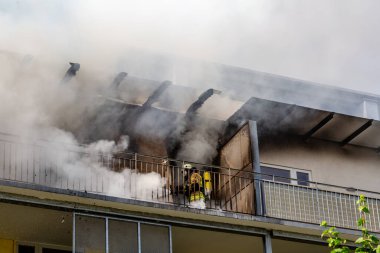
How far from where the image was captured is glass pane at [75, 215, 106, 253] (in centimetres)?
1862

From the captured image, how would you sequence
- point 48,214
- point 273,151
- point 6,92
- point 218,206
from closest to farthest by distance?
1. point 48,214
2. point 6,92
3. point 218,206
4. point 273,151

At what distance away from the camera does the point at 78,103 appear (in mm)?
21328

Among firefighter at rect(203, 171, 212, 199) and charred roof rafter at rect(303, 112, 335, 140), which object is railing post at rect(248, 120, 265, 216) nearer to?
firefighter at rect(203, 171, 212, 199)

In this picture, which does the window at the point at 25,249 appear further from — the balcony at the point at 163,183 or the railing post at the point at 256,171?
the railing post at the point at 256,171

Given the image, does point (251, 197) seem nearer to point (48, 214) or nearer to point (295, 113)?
point (295, 113)

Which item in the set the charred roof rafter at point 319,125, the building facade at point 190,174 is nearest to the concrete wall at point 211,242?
the building facade at point 190,174

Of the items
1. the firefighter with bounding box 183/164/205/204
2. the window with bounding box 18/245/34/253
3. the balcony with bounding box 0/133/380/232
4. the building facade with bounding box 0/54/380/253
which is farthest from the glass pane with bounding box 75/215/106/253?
the firefighter with bounding box 183/164/205/204

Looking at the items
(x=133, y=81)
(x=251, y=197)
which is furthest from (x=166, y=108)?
(x=251, y=197)

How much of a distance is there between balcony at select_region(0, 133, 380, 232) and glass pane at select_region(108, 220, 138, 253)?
4.04 feet

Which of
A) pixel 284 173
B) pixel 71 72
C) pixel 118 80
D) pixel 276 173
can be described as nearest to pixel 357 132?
pixel 284 173

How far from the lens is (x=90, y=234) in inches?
741

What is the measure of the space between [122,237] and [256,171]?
3586 millimetres

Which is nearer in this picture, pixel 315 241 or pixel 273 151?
pixel 315 241

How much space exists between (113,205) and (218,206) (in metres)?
3.44
